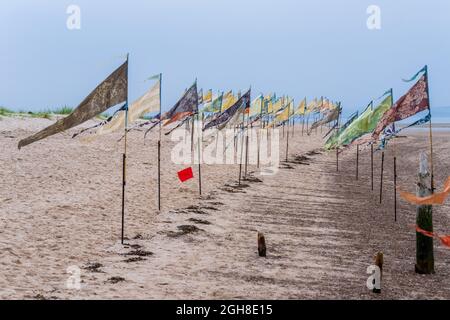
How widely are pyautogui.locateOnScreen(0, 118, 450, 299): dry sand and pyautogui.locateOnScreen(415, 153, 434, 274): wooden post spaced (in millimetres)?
226

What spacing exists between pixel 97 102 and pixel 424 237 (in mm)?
7019

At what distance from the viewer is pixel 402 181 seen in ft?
91.1

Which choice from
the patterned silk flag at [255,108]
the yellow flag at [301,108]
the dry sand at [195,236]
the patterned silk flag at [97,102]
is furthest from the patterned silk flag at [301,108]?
the patterned silk flag at [97,102]

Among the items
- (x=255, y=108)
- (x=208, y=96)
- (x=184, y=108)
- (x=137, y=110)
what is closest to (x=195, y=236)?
(x=137, y=110)

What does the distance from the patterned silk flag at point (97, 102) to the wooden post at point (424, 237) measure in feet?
21.4

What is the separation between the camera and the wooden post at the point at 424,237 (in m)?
11.2

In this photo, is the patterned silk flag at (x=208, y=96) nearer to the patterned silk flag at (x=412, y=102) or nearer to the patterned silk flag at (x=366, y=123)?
the patterned silk flag at (x=366, y=123)

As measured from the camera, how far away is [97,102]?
12117 mm

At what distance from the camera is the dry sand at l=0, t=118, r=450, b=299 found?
32.9 feet
